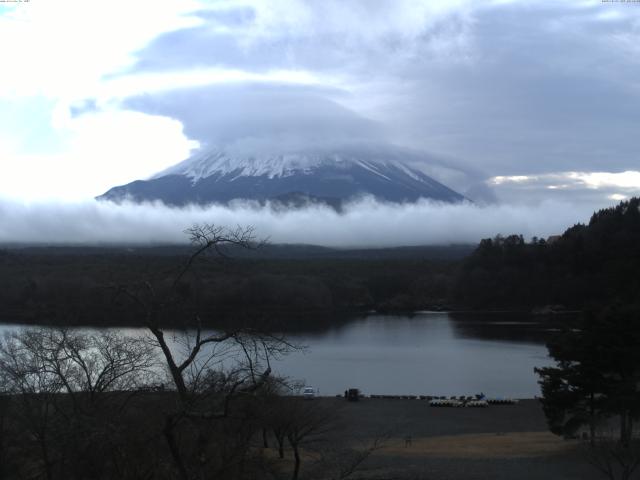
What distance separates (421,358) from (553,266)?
3308 cm

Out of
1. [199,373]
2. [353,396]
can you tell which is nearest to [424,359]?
[353,396]

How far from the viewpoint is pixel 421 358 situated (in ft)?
109

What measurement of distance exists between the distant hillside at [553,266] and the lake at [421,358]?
10.9m

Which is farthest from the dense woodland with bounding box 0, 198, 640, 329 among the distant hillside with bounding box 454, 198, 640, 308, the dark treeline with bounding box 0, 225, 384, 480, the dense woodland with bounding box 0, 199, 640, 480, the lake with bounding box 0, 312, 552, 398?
the dark treeline with bounding box 0, 225, 384, 480

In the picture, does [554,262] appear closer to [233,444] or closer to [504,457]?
[504,457]

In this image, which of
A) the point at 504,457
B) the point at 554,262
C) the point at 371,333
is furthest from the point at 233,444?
the point at 554,262

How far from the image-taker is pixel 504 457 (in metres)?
14.3

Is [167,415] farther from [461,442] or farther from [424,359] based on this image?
[424,359]

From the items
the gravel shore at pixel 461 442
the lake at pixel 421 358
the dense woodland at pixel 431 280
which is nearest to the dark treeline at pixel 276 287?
the dense woodland at pixel 431 280

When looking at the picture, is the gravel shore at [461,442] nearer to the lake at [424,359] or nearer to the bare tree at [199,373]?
the lake at [424,359]

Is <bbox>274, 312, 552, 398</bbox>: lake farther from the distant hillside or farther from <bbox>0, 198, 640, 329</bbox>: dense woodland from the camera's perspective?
the distant hillside

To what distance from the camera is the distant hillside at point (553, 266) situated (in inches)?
2327

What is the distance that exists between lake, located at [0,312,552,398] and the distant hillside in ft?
35.9

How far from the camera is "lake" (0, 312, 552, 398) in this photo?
26.4 meters
